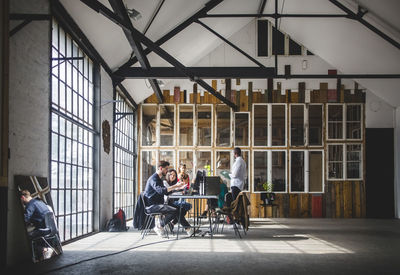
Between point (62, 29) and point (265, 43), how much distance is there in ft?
31.9

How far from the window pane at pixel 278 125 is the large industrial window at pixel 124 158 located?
14.5ft

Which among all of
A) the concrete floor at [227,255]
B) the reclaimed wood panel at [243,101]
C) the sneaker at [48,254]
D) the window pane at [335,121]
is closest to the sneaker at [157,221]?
the concrete floor at [227,255]

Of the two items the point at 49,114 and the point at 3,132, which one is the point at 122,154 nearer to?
the point at 49,114

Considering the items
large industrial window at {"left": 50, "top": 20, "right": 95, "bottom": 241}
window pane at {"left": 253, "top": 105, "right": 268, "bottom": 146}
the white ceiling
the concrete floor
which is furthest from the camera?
window pane at {"left": 253, "top": 105, "right": 268, "bottom": 146}

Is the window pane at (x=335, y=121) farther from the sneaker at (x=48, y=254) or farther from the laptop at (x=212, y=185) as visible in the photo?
the sneaker at (x=48, y=254)

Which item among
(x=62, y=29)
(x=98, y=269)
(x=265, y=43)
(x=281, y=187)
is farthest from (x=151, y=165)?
(x=98, y=269)

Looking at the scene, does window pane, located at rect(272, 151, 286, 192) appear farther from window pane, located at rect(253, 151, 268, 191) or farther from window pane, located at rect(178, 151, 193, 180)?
window pane, located at rect(178, 151, 193, 180)

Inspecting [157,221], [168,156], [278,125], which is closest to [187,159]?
[168,156]

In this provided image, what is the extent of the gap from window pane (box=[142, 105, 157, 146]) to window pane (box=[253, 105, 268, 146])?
10.5 feet

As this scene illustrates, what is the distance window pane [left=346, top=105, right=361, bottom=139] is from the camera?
14.6 metres

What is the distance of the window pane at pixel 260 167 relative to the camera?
14.6m

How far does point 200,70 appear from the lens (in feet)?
32.3

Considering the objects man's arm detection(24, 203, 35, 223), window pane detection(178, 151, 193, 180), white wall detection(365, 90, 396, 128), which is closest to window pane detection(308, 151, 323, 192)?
white wall detection(365, 90, 396, 128)

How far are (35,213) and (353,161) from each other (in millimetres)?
11546
